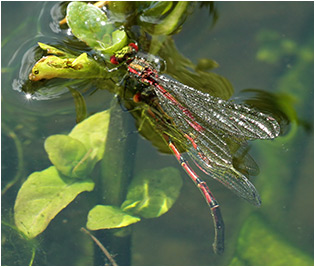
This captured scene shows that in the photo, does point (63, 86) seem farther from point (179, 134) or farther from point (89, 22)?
point (179, 134)

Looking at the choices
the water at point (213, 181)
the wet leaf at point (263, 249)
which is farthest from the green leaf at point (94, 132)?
the wet leaf at point (263, 249)

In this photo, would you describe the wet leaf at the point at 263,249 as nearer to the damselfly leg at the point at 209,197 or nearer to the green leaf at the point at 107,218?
the damselfly leg at the point at 209,197

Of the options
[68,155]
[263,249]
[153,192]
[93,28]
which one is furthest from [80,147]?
[263,249]

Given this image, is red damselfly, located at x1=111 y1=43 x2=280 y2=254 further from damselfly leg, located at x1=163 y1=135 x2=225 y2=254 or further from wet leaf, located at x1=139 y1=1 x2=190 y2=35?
wet leaf, located at x1=139 y1=1 x2=190 y2=35

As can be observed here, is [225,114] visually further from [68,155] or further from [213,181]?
[68,155]

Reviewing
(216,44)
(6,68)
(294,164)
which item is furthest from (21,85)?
(294,164)

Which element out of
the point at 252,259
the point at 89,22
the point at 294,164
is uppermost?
the point at 89,22
